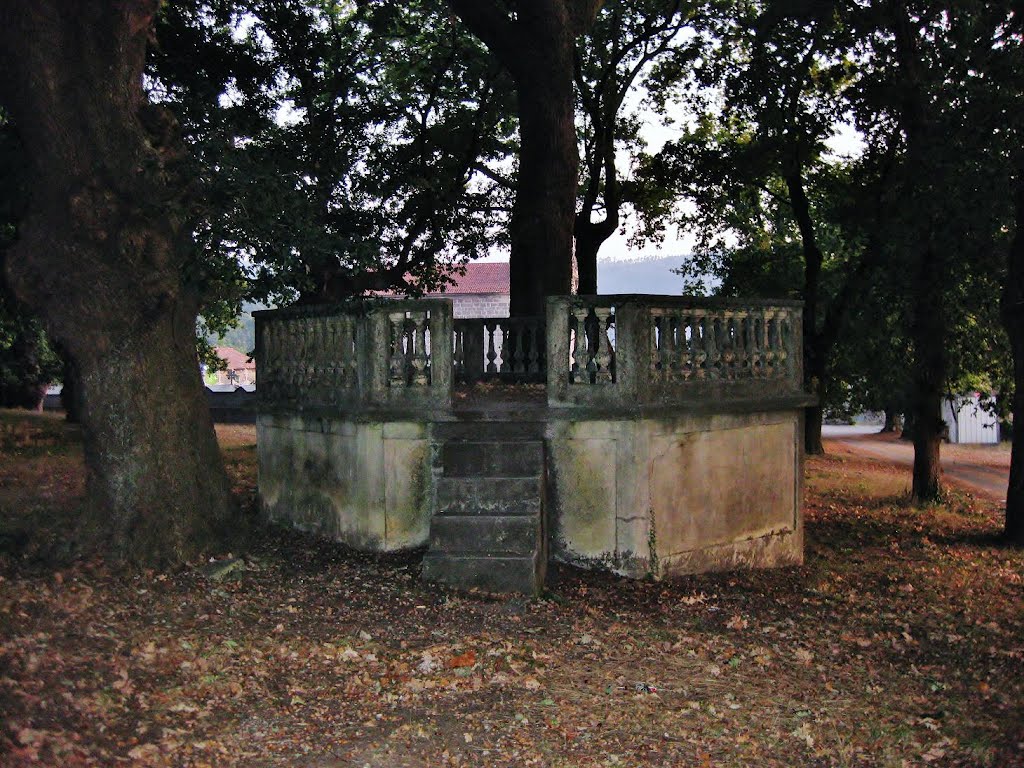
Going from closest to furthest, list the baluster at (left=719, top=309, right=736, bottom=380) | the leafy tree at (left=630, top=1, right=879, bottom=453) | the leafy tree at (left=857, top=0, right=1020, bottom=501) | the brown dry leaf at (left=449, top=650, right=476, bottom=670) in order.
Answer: the brown dry leaf at (left=449, top=650, right=476, bottom=670)
the baluster at (left=719, top=309, right=736, bottom=380)
the leafy tree at (left=857, top=0, right=1020, bottom=501)
the leafy tree at (left=630, top=1, right=879, bottom=453)

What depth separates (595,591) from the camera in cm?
977

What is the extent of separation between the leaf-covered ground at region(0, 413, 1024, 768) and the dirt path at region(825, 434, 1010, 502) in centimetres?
1697

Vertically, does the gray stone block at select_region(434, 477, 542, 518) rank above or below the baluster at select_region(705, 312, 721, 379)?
below

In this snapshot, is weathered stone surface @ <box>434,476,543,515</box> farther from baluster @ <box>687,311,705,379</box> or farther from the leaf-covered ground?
baluster @ <box>687,311,705,379</box>

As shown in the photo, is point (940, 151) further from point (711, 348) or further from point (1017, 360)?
point (711, 348)

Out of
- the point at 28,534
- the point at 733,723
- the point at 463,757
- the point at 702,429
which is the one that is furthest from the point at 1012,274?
the point at 28,534

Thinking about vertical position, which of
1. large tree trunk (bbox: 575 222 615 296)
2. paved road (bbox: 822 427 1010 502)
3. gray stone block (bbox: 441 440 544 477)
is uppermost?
large tree trunk (bbox: 575 222 615 296)

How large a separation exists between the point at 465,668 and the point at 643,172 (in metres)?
19.6

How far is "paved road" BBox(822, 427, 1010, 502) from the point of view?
28.0m

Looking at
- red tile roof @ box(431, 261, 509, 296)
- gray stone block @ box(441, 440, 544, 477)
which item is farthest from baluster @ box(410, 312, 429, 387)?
red tile roof @ box(431, 261, 509, 296)

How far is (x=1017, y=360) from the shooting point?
15008 millimetres

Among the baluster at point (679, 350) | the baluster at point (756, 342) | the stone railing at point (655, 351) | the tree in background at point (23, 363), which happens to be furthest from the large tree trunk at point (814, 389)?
the tree in background at point (23, 363)

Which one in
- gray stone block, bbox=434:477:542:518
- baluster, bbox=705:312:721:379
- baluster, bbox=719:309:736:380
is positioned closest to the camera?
gray stone block, bbox=434:477:542:518

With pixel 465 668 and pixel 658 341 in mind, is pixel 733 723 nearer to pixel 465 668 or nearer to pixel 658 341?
pixel 465 668
